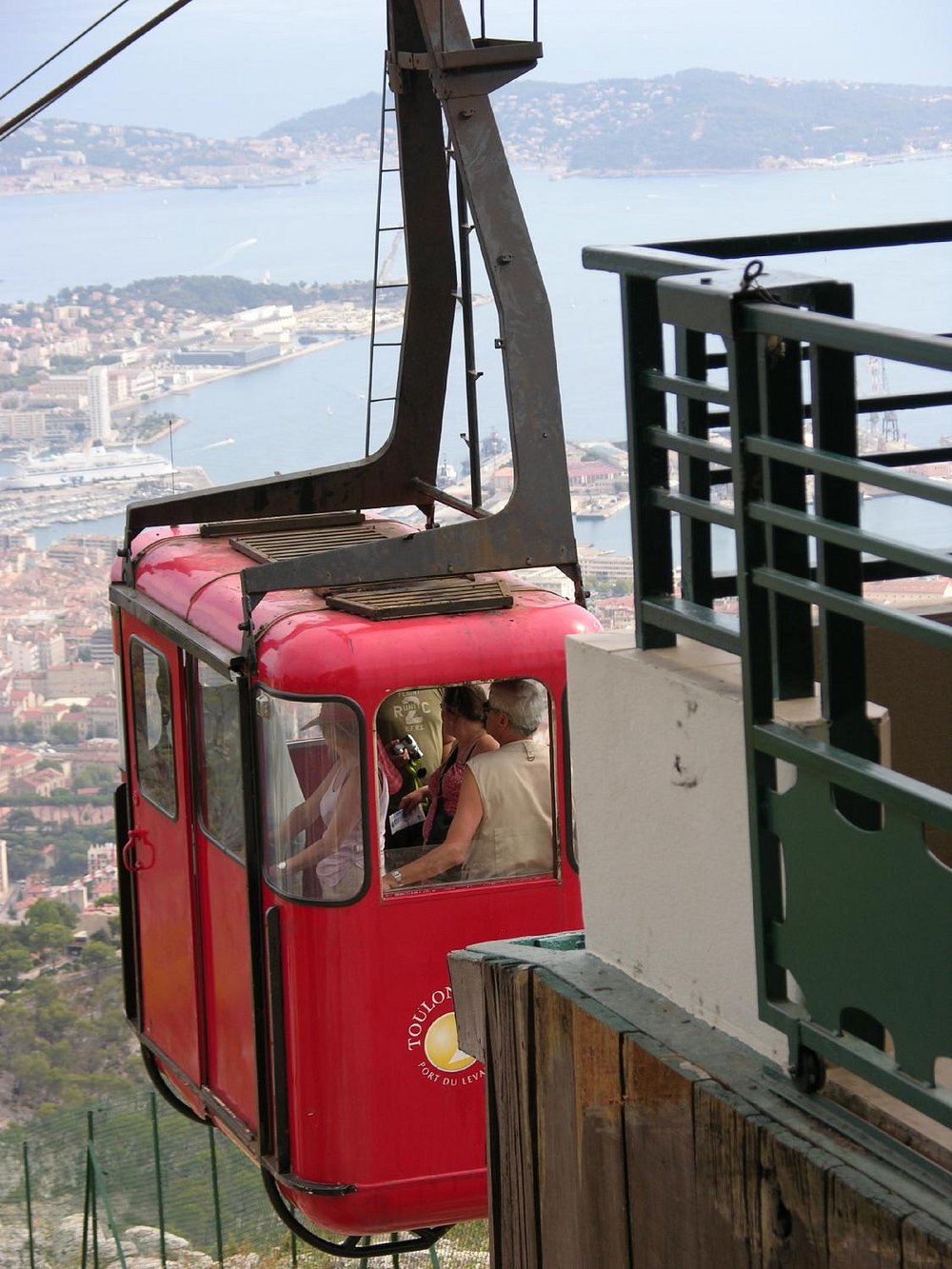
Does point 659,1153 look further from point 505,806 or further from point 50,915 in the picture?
point 50,915

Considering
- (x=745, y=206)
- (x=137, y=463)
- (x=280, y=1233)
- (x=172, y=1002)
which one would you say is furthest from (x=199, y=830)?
(x=745, y=206)

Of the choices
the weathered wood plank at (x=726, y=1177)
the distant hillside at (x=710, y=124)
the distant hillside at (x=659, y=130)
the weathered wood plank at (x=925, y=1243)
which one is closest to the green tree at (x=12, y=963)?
the distant hillside at (x=659, y=130)

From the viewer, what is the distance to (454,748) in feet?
19.2

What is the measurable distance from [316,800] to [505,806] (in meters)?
0.55

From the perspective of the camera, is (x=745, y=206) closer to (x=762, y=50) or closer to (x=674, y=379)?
(x=762, y=50)

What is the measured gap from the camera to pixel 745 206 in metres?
69.4

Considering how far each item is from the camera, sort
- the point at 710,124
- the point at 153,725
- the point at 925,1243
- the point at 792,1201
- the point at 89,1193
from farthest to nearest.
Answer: the point at 710,124 → the point at 89,1193 → the point at 153,725 → the point at 792,1201 → the point at 925,1243

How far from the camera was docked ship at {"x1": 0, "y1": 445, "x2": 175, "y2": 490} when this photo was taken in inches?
2206

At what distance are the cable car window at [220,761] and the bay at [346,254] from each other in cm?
3383

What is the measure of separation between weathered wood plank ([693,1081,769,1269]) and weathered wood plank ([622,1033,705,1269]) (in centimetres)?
2

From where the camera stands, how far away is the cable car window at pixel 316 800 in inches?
229

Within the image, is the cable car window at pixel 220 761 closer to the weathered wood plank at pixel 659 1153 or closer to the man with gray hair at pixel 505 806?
the man with gray hair at pixel 505 806

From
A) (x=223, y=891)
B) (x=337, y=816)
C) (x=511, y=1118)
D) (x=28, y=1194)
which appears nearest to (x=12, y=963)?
(x=28, y=1194)

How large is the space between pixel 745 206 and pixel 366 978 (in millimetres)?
65921
